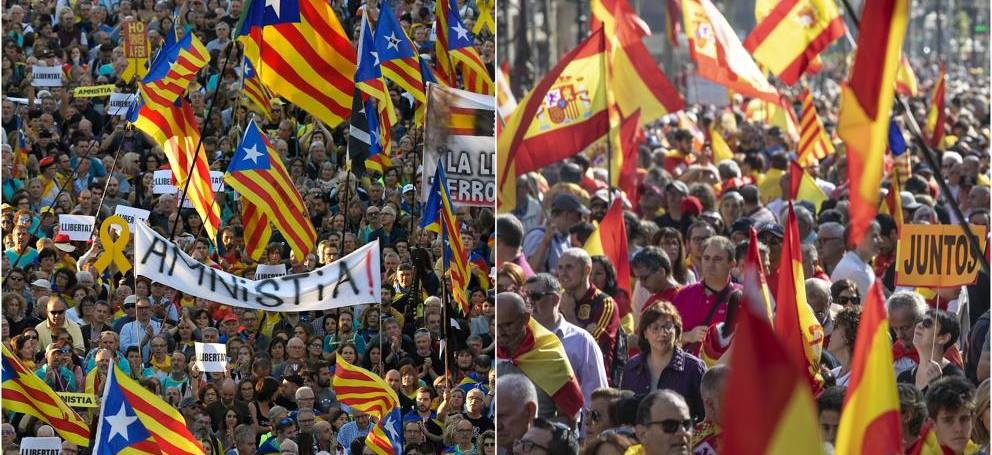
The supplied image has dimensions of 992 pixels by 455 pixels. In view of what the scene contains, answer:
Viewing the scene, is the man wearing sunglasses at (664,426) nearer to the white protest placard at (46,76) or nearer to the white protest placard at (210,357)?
the white protest placard at (210,357)

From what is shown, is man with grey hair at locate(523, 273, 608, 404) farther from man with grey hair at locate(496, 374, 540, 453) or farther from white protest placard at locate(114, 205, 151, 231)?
white protest placard at locate(114, 205, 151, 231)

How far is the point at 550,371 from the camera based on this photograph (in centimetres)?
834

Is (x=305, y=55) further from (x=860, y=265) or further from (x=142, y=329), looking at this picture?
(x=860, y=265)

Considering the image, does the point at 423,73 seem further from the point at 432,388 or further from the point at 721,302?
the point at 721,302

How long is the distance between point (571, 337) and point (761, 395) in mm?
3406

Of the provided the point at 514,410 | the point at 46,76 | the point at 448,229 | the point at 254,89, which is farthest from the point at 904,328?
the point at 46,76

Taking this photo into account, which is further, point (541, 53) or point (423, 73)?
point (541, 53)

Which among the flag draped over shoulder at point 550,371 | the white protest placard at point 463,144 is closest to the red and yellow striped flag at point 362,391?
the white protest placard at point 463,144

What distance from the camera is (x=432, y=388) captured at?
1060 cm

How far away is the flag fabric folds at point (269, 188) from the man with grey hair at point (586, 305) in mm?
3241

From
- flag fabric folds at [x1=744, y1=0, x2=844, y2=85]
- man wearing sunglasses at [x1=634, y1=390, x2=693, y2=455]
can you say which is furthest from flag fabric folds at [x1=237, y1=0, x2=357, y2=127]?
flag fabric folds at [x1=744, y1=0, x2=844, y2=85]

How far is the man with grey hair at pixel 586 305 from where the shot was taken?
9.44 meters

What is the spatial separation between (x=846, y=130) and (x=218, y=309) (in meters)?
6.74

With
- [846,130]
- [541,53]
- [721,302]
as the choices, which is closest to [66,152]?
[721,302]
